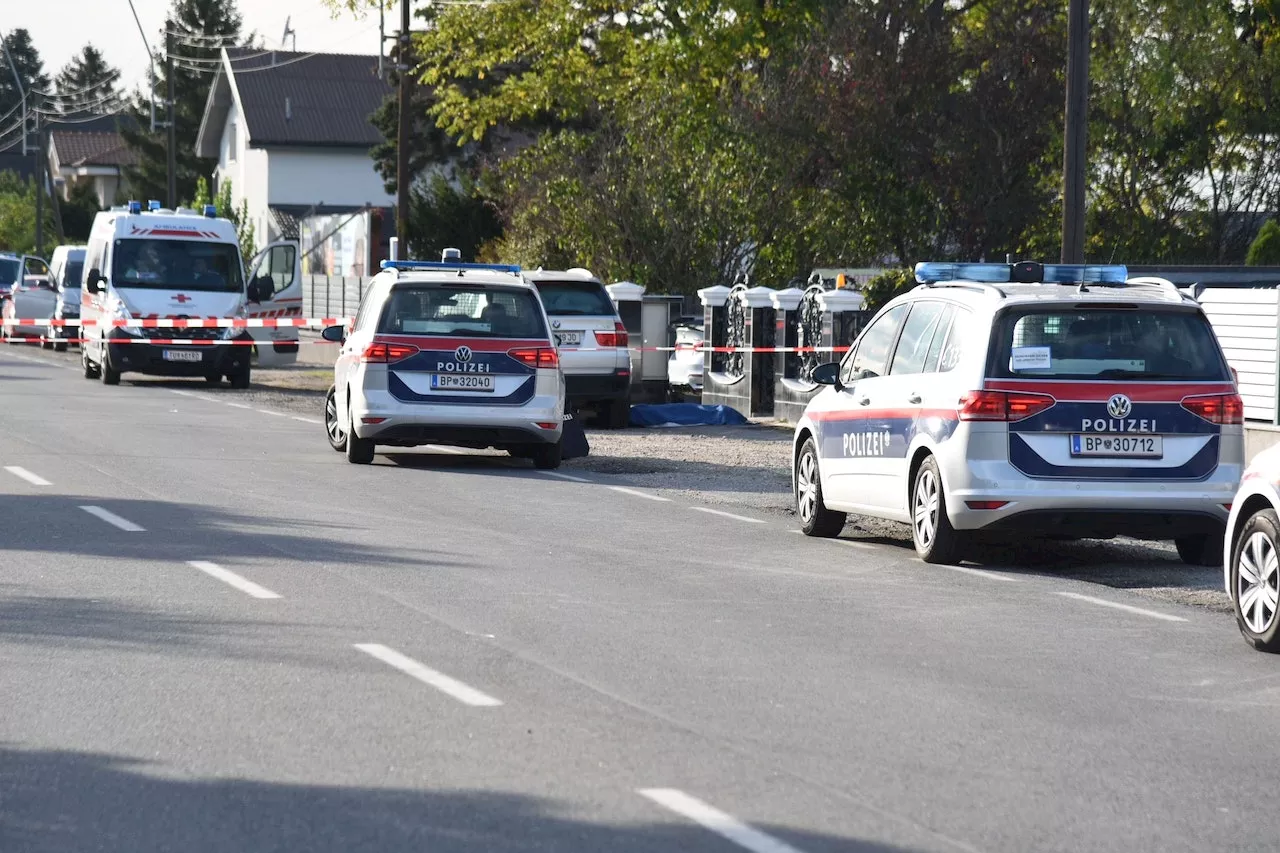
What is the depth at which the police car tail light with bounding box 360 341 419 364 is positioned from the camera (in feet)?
60.2

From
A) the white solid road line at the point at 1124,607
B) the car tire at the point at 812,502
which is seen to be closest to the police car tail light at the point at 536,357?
the car tire at the point at 812,502

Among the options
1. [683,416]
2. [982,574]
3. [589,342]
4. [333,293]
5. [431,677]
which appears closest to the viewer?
[431,677]

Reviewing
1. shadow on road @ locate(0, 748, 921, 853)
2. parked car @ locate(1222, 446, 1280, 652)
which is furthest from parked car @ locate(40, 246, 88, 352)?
shadow on road @ locate(0, 748, 921, 853)

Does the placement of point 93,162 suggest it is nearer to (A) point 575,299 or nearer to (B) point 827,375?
(A) point 575,299

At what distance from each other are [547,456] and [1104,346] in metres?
7.53

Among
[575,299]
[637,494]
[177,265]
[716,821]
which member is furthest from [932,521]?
[177,265]

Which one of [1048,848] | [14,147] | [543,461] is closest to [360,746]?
[1048,848]

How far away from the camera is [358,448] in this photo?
18.8m

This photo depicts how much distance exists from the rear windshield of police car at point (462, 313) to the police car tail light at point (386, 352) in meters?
0.14

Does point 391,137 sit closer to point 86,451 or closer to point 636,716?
point 86,451

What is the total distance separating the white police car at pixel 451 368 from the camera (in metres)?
18.3

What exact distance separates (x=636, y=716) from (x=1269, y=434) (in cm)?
1301

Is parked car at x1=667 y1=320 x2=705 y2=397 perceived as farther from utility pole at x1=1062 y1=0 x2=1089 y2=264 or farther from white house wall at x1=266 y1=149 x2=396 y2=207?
white house wall at x1=266 y1=149 x2=396 y2=207

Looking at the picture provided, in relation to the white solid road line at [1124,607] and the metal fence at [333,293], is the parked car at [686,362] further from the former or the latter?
the metal fence at [333,293]
